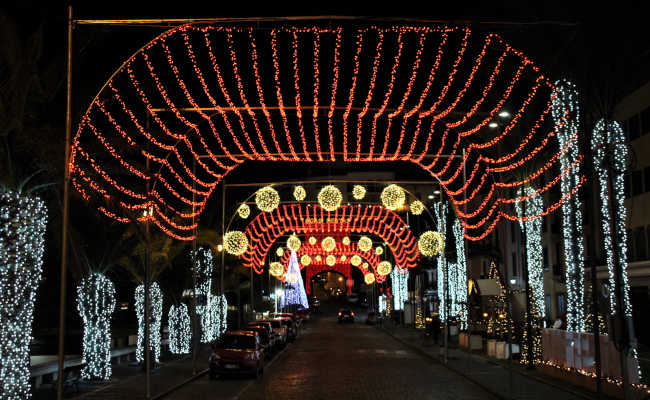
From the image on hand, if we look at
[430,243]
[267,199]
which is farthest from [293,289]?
[267,199]

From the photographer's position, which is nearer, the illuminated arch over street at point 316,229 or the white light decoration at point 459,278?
the white light decoration at point 459,278

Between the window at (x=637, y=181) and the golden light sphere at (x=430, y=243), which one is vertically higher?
the window at (x=637, y=181)

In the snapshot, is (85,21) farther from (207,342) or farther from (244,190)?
(244,190)

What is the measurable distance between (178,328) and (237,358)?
38.3 feet

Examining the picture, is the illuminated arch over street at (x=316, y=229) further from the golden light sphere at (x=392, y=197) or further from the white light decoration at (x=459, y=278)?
the golden light sphere at (x=392, y=197)

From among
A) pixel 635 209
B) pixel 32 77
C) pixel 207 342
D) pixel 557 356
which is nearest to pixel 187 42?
pixel 32 77

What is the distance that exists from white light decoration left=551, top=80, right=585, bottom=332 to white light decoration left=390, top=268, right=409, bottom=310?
163 ft

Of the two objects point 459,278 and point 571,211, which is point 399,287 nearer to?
point 459,278

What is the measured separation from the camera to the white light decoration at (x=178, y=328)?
36.3 meters

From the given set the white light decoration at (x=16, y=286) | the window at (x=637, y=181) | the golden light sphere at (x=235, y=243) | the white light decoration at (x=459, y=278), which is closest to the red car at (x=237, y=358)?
the white light decoration at (x=16, y=286)

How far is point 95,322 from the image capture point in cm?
2469

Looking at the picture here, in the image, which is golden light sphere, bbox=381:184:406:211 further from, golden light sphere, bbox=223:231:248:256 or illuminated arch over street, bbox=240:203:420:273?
illuminated arch over street, bbox=240:203:420:273

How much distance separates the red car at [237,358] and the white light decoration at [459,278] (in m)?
20.1

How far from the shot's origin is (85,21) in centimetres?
1605
